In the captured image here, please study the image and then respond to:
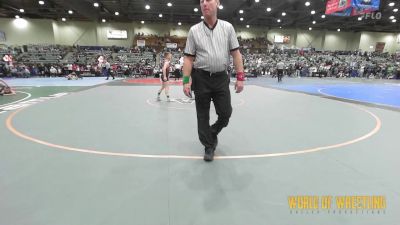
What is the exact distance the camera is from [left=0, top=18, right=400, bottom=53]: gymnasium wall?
32.2 metres

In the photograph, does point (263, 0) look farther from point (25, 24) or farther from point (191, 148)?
point (25, 24)

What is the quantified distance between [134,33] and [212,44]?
36.6 meters

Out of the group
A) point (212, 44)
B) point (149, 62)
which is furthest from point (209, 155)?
point (149, 62)

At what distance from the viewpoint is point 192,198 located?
2.33 meters

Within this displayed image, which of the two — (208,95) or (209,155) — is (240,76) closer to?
(208,95)

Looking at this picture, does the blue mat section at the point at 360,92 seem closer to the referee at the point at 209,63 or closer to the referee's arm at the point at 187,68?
the referee at the point at 209,63

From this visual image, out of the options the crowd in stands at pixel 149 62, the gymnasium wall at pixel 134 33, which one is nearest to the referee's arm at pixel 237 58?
the crowd in stands at pixel 149 62

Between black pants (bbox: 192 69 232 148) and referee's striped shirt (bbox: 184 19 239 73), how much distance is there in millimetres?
100

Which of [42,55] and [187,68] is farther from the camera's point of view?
[42,55]

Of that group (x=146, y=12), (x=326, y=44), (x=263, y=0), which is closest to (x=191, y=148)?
(x=263, y=0)

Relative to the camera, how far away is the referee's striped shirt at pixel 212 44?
3064 millimetres

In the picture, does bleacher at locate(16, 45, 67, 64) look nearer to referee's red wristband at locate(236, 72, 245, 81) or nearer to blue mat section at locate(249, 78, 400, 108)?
blue mat section at locate(249, 78, 400, 108)

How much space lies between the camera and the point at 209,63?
3070mm

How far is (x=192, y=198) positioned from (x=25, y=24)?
38.8 m
